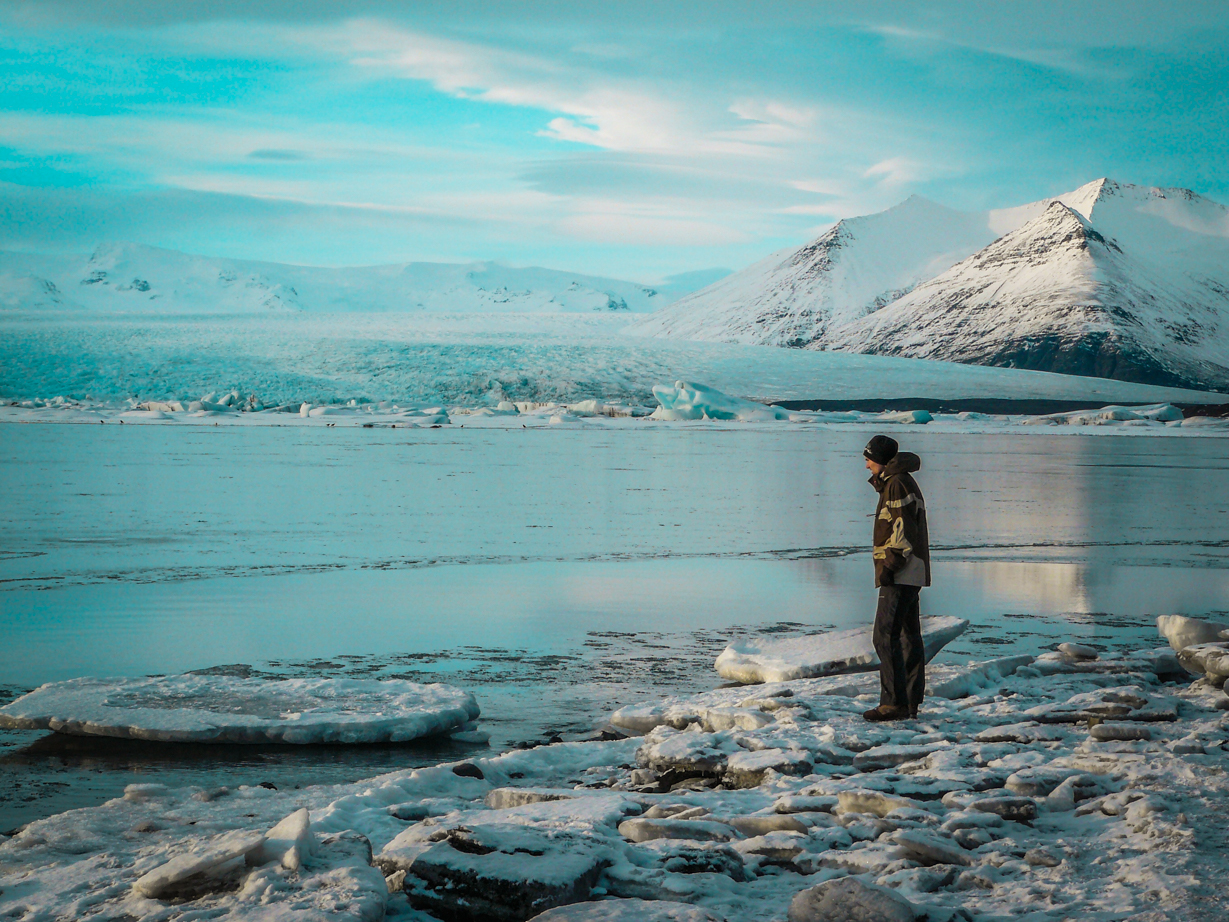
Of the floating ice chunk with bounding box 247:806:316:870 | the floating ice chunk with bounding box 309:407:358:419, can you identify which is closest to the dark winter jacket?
the floating ice chunk with bounding box 247:806:316:870

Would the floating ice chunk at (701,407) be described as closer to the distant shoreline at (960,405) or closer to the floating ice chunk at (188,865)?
the distant shoreline at (960,405)

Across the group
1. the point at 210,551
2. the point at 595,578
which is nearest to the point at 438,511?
the point at 210,551

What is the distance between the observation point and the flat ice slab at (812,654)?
17.4ft

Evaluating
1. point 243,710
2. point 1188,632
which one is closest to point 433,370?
point 1188,632

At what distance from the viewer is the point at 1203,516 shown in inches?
498

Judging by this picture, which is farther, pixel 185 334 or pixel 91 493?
pixel 185 334

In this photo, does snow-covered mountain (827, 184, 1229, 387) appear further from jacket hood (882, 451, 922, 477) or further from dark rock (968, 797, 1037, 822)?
dark rock (968, 797, 1037, 822)

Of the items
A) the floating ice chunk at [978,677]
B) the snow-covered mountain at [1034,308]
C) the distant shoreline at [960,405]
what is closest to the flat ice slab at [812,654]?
the floating ice chunk at [978,677]

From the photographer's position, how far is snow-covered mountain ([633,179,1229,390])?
5408 inches

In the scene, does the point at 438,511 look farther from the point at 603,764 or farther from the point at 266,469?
the point at 603,764

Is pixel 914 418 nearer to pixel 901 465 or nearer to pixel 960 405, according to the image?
pixel 960 405

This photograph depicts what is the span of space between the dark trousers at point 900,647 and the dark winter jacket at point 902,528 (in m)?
0.08

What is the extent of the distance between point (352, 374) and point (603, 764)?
137ft

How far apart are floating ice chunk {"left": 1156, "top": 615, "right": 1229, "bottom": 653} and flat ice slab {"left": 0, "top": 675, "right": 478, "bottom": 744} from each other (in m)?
3.34
